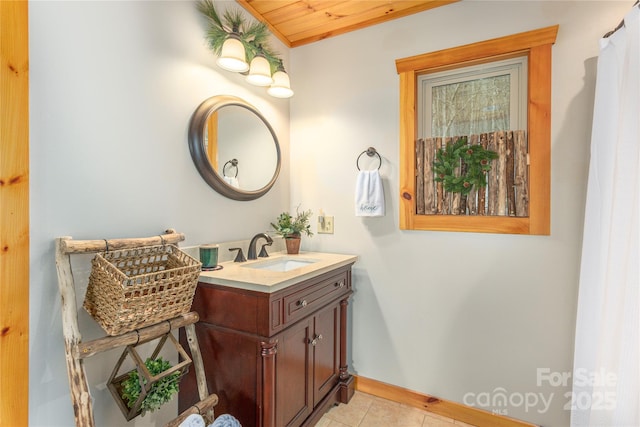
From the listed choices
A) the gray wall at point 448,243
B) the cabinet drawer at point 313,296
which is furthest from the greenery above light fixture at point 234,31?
the cabinet drawer at point 313,296

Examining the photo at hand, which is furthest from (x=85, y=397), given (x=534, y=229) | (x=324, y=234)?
(x=534, y=229)

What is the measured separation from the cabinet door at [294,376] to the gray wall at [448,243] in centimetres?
60

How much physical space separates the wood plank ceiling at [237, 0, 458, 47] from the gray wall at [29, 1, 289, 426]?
0.55 metres

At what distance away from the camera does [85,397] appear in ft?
3.25

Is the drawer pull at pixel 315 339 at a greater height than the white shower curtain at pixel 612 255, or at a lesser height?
lesser

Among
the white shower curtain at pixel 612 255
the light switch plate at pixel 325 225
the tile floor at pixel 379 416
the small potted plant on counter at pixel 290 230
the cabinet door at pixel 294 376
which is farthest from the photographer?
the light switch plate at pixel 325 225

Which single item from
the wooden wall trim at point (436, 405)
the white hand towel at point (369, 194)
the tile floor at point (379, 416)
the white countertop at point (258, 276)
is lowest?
the tile floor at point (379, 416)

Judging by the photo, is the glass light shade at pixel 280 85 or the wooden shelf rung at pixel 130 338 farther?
the glass light shade at pixel 280 85

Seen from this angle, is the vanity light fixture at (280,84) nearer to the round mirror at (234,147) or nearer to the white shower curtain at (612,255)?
the round mirror at (234,147)

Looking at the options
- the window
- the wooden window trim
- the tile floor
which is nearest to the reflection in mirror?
the wooden window trim

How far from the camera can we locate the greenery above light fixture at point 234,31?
161 centimetres

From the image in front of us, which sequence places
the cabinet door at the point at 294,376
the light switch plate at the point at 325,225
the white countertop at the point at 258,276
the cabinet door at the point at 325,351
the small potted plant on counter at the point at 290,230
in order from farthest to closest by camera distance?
1. the light switch plate at the point at 325,225
2. the small potted plant on counter at the point at 290,230
3. the cabinet door at the point at 325,351
4. the cabinet door at the point at 294,376
5. the white countertop at the point at 258,276

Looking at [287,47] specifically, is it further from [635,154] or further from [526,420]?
[526,420]

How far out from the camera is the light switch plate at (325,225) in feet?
7.07
